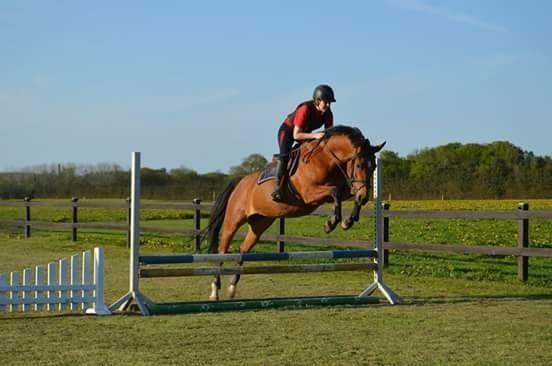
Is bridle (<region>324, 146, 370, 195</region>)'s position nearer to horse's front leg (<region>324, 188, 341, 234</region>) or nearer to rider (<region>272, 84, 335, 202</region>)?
horse's front leg (<region>324, 188, 341, 234</region>)

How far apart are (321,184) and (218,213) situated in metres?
2.24

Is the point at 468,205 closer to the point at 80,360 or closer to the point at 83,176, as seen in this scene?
the point at 83,176

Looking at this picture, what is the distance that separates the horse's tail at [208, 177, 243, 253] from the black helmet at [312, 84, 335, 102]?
191cm

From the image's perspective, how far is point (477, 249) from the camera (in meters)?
12.9

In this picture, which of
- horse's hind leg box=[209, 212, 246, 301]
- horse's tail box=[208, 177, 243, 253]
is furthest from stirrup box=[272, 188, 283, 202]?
horse's tail box=[208, 177, 243, 253]

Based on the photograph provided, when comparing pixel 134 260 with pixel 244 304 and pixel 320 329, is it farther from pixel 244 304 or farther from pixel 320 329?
pixel 320 329

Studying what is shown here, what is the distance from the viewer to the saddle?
9102 mm

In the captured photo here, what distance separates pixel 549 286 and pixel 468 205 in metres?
29.0

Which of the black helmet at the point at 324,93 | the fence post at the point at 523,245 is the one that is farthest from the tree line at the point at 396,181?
the black helmet at the point at 324,93

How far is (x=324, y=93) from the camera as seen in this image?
900 centimetres

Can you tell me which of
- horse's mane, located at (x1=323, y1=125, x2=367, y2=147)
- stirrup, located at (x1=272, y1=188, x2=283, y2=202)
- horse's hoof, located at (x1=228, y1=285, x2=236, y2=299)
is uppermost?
horse's mane, located at (x1=323, y1=125, x2=367, y2=147)

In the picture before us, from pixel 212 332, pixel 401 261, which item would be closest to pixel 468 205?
pixel 401 261

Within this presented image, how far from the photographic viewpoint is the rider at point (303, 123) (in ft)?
29.6

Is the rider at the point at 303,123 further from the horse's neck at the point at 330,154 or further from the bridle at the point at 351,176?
the bridle at the point at 351,176
